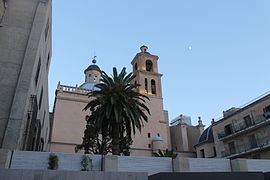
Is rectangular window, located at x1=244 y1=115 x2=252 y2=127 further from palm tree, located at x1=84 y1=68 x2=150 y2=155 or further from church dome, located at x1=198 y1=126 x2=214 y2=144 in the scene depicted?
palm tree, located at x1=84 y1=68 x2=150 y2=155

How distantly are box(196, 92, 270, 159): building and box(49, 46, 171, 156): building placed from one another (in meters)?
8.68

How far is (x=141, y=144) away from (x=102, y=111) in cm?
2152

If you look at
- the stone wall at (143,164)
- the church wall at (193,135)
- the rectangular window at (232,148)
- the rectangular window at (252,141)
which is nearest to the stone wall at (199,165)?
the stone wall at (143,164)

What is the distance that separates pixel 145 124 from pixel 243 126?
16.5 metres

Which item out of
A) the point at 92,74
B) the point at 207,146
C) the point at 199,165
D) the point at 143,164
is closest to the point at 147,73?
the point at 92,74

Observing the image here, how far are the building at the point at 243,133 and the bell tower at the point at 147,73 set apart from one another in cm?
1383

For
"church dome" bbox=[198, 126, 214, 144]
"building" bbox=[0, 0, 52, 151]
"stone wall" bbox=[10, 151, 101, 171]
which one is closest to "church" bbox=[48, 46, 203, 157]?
"church dome" bbox=[198, 126, 214, 144]

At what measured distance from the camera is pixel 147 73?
4825 cm

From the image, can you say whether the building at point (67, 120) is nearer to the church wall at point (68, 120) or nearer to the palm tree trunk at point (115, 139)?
the church wall at point (68, 120)

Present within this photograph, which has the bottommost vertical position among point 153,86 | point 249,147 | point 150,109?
point 249,147

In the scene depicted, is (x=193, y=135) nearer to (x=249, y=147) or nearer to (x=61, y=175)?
(x=249, y=147)

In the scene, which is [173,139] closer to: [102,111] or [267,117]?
[267,117]

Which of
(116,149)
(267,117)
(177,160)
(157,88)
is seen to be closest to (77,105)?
(157,88)

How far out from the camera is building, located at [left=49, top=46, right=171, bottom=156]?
117ft
